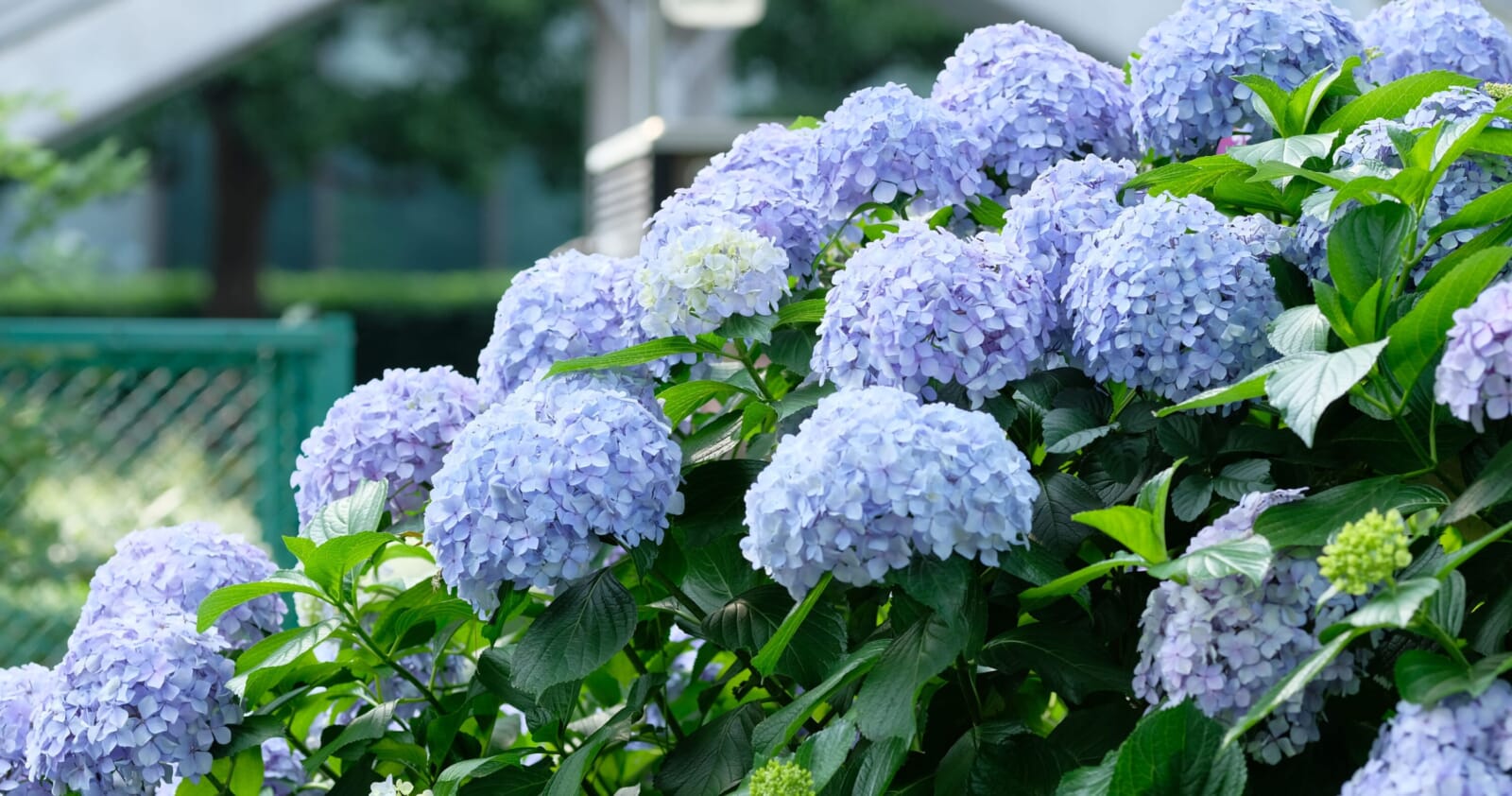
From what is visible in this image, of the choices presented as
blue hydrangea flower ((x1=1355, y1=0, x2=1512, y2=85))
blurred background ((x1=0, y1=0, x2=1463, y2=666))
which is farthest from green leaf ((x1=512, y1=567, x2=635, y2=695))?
blurred background ((x1=0, y1=0, x2=1463, y2=666))

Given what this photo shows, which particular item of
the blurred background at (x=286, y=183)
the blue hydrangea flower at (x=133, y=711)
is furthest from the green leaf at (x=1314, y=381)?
the blurred background at (x=286, y=183)

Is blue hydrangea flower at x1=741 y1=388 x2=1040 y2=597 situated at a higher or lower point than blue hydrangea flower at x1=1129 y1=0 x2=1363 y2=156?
lower

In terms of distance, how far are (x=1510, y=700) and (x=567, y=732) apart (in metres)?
0.86

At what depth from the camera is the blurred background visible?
4617mm

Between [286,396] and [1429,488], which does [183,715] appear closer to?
[1429,488]

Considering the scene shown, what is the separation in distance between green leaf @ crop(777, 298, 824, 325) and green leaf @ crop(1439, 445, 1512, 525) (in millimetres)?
502

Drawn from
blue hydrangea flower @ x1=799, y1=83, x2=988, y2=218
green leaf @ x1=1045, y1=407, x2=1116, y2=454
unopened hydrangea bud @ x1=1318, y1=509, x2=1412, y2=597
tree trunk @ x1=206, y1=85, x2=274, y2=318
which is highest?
blue hydrangea flower @ x1=799, y1=83, x2=988, y2=218

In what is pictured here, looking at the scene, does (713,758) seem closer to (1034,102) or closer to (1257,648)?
(1257,648)

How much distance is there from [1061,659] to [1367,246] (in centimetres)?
37

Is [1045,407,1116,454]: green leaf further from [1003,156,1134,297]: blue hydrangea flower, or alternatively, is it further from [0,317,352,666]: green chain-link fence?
[0,317,352,666]: green chain-link fence

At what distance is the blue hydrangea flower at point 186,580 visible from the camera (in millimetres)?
1562

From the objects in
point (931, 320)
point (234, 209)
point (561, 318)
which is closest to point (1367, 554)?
point (931, 320)

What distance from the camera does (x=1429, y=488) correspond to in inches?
42.2

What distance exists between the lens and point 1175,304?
3.83 ft
